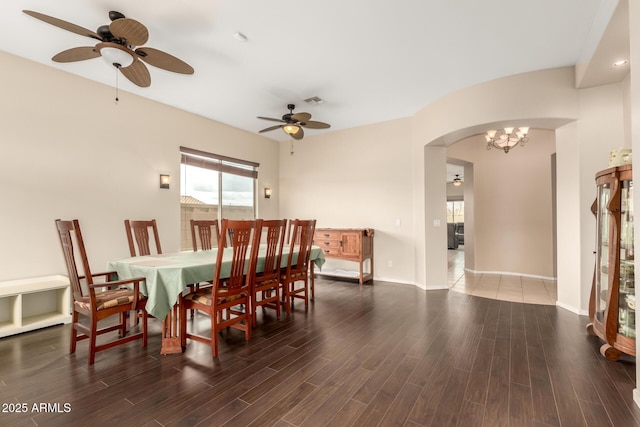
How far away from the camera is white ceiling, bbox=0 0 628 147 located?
264cm

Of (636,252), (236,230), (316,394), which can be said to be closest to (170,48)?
(236,230)

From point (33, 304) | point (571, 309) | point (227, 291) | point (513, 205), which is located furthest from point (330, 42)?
point (513, 205)

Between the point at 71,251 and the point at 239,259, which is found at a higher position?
the point at 71,251

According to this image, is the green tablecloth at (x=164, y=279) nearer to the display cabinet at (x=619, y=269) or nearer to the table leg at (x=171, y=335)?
the table leg at (x=171, y=335)

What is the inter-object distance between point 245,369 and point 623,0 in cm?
408

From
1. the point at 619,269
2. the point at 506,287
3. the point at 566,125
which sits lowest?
the point at 506,287

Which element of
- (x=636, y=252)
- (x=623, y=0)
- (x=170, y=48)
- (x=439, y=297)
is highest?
(x=170, y=48)

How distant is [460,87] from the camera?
14.0ft

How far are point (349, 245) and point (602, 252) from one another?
3.38 meters

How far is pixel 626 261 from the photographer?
8.14 ft

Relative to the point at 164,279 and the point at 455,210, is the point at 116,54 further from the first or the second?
the point at 455,210

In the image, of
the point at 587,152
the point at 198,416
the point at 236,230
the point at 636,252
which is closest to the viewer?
the point at 198,416

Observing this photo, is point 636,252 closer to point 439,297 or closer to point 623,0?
point 623,0

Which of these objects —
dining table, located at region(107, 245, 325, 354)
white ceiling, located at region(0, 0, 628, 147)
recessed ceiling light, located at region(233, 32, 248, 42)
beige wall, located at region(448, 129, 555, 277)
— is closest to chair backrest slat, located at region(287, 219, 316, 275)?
dining table, located at region(107, 245, 325, 354)
